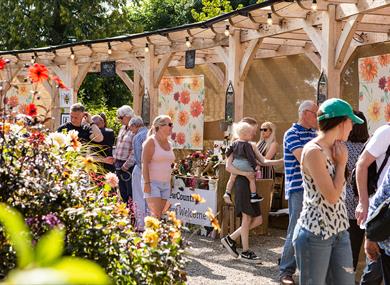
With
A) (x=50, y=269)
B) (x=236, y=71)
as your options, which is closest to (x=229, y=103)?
(x=236, y=71)

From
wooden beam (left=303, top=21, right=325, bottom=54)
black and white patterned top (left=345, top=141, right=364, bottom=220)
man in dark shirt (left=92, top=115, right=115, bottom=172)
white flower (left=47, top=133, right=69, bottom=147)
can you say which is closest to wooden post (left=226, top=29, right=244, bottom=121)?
wooden beam (left=303, top=21, right=325, bottom=54)

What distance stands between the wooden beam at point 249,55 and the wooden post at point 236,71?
0.08 metres

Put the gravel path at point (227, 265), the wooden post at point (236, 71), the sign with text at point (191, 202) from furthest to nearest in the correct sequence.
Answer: the wooden post at point (236, 71) → the sign with text at point (191, 202) → the gravel path at point (227, 265)

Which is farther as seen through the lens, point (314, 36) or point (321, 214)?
point (314, 36)

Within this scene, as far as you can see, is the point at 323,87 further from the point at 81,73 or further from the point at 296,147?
the point at 81,73

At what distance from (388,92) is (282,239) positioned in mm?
2900

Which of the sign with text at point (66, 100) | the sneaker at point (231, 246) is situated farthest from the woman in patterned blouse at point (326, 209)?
the sign with text at point (66, 100)

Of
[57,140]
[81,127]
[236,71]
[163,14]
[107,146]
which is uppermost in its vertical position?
[163,14]

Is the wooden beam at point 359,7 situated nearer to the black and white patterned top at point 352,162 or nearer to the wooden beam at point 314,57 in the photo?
the black and white patterned top at point 352,162

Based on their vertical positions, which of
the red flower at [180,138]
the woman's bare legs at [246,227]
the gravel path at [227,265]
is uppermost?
the red flower at [180,138]

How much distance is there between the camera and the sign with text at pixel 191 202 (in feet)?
30.9

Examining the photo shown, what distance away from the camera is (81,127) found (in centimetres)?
865

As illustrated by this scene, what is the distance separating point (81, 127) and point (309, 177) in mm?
5422

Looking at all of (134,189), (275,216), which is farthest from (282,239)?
(134,189)
